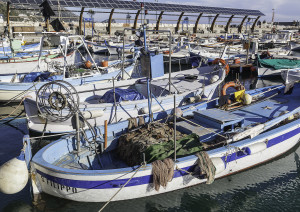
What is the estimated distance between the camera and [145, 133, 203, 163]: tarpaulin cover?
7977mm

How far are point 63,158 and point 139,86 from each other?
22.4 feet

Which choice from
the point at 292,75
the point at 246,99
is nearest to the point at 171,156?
the point at 246,99

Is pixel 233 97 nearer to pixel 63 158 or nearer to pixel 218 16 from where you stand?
pixel 63 158

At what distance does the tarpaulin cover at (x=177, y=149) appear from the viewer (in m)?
7.98

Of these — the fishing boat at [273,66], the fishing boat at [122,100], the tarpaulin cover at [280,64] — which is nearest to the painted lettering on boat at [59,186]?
the fishing boat at [122,100]

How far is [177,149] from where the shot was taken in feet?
27.3

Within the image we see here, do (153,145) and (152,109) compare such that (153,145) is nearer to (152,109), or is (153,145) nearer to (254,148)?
(254,148)

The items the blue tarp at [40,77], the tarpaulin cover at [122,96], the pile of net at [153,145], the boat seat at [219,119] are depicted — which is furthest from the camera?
the blue tarp at [40,77]

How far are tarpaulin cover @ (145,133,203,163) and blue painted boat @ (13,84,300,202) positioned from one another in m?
0.25

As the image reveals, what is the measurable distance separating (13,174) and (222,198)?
605 centimetres

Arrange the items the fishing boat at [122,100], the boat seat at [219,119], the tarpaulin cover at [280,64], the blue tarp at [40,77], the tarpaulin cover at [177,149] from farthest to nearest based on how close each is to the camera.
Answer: the tarpaulin cover at [280,64], the blue tarp at [40,77], the fishing boat at [122,100], the boat seat at [219,119], the tarpaulin cover at [177,149]

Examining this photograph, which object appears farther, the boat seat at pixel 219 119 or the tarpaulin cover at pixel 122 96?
the tarpaulin cover at pixel 122 96

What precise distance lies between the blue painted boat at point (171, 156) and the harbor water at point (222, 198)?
45 cm

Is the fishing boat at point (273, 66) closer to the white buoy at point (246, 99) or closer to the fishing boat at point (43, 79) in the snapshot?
the fishing boat at point (43, 79)
